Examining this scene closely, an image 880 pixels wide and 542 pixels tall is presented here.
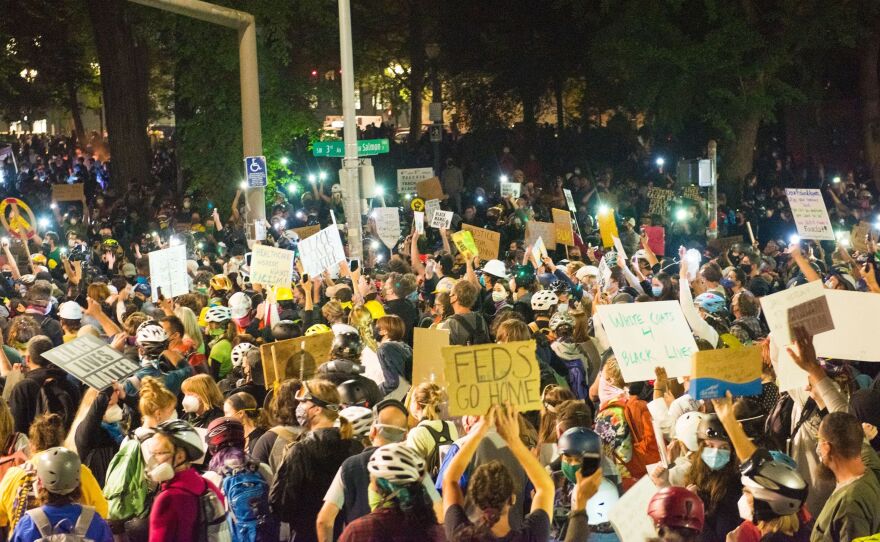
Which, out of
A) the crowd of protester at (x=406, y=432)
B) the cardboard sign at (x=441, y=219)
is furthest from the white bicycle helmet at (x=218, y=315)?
the cardboard sign at (x=441, y=219)

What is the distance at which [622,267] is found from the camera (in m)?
12.7

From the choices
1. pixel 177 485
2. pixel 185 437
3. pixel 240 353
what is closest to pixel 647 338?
pixel 240 353

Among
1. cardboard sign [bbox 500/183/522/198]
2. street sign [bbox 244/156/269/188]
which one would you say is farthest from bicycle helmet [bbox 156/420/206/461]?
cardboard sign [bbox 500/183/522/198]

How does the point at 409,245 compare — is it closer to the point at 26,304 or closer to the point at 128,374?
the point at 26,304

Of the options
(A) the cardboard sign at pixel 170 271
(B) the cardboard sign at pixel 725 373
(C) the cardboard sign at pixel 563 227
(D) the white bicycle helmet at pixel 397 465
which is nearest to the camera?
(D) the white bicycle helmet at pixel 397 465

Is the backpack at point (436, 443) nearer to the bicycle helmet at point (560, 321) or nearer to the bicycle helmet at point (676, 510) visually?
the bicycle helmet at point (676, 510)

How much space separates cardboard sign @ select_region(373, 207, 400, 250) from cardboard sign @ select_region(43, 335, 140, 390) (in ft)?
32.9

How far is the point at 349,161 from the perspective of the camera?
18375mm

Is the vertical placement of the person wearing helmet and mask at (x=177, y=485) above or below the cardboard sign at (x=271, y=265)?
below

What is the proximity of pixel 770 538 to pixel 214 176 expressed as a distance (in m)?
21.8

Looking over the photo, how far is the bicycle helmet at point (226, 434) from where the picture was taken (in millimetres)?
6227

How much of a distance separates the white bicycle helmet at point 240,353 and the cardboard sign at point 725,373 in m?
3.36

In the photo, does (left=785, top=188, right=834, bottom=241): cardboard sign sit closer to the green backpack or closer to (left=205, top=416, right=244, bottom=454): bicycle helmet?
(left=205, top=416, right=244, bottom=454): bicycle helmet

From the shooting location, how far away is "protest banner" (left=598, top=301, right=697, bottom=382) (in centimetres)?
777
